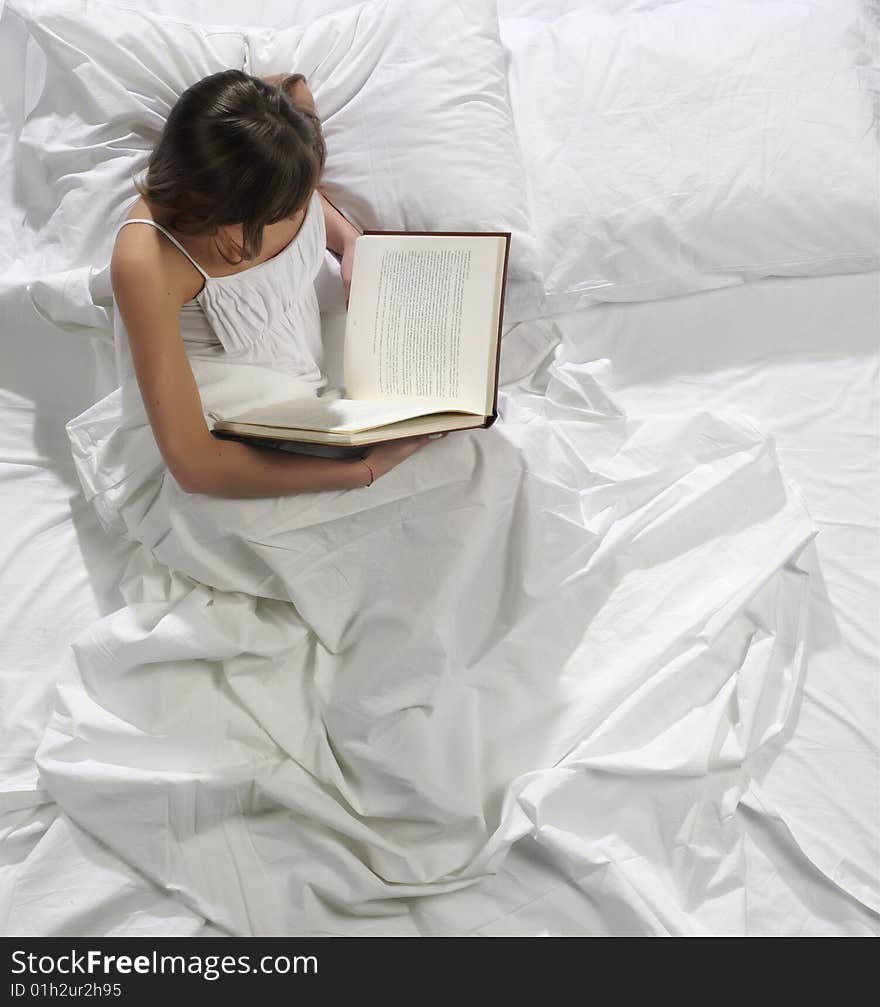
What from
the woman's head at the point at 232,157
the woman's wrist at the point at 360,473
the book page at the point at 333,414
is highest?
the woman's head at the point at 232,157

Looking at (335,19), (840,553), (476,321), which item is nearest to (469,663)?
(476,321)

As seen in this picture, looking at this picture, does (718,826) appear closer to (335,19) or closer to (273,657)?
(273,657)

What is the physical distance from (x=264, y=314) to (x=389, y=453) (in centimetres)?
21

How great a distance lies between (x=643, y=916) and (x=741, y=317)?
82 cm

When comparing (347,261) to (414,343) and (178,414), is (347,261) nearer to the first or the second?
(414,343)

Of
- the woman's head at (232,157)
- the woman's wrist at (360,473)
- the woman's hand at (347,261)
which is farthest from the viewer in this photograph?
the woman's hand at (347,261)

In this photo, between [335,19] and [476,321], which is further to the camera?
[335,19]

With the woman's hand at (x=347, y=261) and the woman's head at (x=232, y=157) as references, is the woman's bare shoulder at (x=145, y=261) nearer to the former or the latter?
the woman's head at (x=232, y=157)

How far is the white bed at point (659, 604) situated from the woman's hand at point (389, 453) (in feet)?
0.73

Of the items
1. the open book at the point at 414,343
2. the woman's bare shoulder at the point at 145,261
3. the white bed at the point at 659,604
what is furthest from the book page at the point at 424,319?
the woman's bare shoulder at the point at 145,261

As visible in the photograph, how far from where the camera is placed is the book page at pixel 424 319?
1.04m

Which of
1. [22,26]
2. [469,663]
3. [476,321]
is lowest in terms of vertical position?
[469,663]

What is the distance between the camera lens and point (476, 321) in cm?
106

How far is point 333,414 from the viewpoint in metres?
1.00
